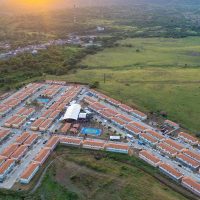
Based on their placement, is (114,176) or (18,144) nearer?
(114,176)

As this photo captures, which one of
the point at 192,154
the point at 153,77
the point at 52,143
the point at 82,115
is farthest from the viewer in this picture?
the point at 153,77

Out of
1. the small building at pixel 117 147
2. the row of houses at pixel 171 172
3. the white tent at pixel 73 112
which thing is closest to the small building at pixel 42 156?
the small building at pixel 117 147

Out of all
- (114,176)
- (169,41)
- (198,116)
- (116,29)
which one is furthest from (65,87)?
(116,29)

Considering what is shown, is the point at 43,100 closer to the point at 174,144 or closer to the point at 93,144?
the point at 93,144

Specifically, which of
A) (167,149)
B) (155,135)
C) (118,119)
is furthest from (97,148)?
(167,149)

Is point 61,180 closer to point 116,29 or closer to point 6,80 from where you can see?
point 6,80

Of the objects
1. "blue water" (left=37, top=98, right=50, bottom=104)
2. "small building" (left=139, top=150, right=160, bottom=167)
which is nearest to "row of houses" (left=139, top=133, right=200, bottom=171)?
"small building" (left=139, top=150, right=160, bottom=167)
